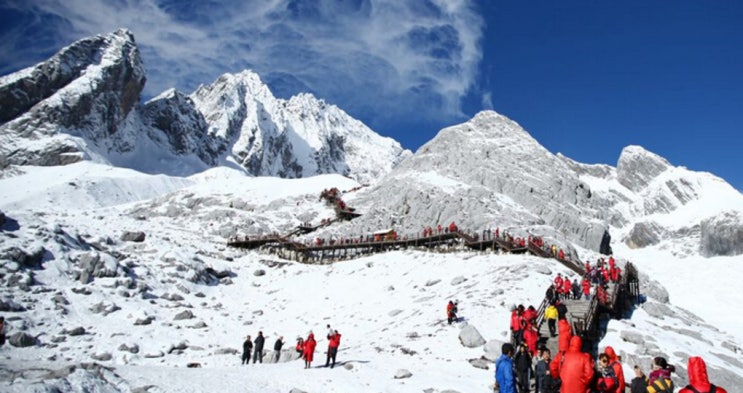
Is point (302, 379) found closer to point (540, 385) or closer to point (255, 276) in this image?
point (540, 385)

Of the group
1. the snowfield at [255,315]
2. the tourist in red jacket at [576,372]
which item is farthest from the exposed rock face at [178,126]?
the tourist in red jacket at [576,372]

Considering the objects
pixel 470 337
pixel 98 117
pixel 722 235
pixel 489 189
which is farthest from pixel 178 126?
pixel 470 337

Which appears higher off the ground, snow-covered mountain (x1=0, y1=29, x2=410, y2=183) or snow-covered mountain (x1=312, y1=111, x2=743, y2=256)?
snow-covered mountain (x1=0, y1=29, x2=410, y2=183)

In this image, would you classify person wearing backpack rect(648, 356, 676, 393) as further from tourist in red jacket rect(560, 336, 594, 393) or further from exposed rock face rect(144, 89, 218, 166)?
exposed rock face rect(144, 89, 218, 166)

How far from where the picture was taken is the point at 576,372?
28.4ft

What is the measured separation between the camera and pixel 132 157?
15912 centimetres

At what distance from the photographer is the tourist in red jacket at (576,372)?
8633 mm

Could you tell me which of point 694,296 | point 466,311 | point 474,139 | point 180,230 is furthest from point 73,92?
point 694,296

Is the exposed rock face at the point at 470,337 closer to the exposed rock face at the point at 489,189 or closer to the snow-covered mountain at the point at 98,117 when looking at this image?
the exposed rock face at the point at 489,189

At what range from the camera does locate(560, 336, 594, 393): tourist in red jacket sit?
8.63 metres

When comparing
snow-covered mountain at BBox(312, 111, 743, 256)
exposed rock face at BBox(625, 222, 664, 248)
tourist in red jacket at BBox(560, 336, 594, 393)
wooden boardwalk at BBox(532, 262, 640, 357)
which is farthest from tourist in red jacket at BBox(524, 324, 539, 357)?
exposed rock face at BBox(625, 222, 664, 248)

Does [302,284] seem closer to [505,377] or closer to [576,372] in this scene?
[505,377]

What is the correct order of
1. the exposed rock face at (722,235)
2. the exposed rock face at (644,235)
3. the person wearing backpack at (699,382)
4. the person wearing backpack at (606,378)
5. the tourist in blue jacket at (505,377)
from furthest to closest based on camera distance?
the exposed rock face at (644,235), the exposed rock face at (722,235), the tourist in blue jacket at (505,377), the person wearing backpack at (606,378), the person wearing backpack at (699,382)

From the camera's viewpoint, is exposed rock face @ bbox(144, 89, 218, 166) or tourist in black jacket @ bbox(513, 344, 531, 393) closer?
tourist in black jacket @ bbox(513, 344, 531, 393)
